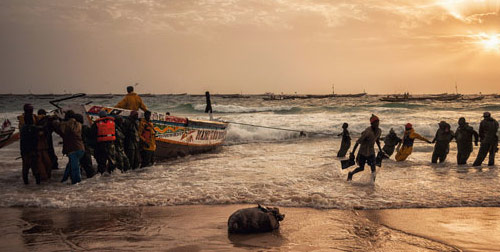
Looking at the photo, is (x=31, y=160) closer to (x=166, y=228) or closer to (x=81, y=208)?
(x=81, y=208)

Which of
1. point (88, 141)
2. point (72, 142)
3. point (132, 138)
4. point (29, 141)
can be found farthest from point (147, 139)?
point (29, 141)

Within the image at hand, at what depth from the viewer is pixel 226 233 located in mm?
5984

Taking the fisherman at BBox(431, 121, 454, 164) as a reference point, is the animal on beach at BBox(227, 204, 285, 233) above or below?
below

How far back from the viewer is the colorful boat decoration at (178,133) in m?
11.9

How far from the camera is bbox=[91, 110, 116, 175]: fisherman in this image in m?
10.3

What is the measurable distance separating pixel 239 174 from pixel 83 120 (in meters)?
4.40

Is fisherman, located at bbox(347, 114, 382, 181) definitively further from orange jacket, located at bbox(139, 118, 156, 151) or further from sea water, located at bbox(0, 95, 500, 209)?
orange jacket, located at bbox(139, 118, 156, 151)

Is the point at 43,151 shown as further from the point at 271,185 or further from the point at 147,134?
the point at 271,185

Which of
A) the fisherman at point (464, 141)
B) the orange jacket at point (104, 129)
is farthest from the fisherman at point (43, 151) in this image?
the fisherman at point (464, 141)

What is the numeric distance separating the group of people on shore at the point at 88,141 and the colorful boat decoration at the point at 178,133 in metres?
0.51

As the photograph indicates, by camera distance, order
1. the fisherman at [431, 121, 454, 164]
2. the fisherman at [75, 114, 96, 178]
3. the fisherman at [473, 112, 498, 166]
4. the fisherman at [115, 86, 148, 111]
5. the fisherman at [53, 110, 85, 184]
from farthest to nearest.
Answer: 1. the fisherman at [431, 121, 454, 164]
2. the fisherman at [115, 86, 148, 111]
3. the fisherman at [473, 112, 498, 166]
4. the fisherman at [75, 114, 96, 178]
5. the fisherman at [53, 110, 85, 184]

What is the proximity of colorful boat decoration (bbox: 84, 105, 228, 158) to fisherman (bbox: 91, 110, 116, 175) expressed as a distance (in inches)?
36.5

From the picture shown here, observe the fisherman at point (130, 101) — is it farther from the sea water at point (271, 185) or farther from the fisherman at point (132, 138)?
the sea water at point (271, 185)

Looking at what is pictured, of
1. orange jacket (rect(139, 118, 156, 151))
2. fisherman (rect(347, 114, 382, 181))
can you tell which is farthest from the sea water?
orange jacket (rect(139, 118, 156, 151))
